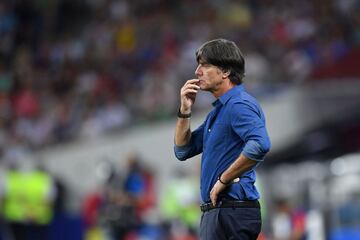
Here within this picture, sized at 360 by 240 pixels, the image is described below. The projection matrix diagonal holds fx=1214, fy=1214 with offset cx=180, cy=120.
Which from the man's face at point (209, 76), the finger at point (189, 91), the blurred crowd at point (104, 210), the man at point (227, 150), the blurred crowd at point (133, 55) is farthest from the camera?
the blurred crowd at point (133, 55)

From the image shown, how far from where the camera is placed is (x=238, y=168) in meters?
7.41

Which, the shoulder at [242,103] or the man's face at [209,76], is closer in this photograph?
the shoulder at [242,103]

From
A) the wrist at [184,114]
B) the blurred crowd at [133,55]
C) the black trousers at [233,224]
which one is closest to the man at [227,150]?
the black trousers at [233,224]

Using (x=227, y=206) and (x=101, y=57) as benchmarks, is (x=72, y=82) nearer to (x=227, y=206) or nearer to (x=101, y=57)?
(x=101, y=57)

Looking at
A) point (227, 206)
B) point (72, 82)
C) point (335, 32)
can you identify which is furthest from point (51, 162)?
point (227, 206)

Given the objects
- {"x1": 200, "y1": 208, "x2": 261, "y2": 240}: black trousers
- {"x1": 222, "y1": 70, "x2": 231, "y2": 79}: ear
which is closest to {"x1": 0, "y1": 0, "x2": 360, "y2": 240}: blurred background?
{"x1": 200, "y1": 208, "x2": 261, "y2": 240}: black trousers

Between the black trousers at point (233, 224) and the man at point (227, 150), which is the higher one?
the man at point (227, 150)

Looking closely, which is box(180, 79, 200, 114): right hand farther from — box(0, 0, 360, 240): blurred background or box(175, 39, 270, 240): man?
box(0, 0, 360, 240): blurred background

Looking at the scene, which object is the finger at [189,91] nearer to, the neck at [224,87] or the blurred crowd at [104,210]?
the neck at [224,87]

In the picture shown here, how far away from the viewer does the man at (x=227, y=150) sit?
296 inches

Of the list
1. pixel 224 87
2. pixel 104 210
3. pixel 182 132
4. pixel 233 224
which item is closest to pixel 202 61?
pixel 224 87

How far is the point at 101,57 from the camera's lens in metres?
25.6

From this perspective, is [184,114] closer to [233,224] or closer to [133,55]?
[233,224]

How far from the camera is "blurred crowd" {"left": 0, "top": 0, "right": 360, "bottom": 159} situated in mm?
21969
